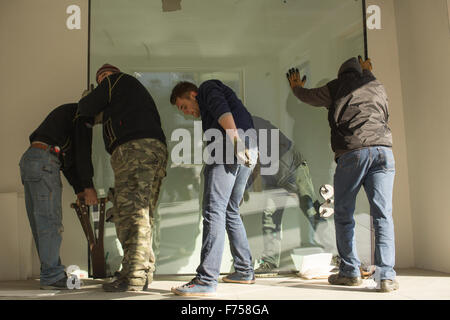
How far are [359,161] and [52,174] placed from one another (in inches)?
68.8

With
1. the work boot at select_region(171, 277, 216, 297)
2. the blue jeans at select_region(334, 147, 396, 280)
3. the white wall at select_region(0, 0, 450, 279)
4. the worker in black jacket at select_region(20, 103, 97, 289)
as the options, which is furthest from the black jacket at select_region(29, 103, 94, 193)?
the blue jeans at select_region(334, 147, 396, 280)

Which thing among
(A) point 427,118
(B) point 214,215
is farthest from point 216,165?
(A) point 427,118

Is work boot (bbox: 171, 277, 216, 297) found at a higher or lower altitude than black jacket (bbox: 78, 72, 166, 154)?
lower

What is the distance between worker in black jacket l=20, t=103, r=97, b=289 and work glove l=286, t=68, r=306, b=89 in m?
1.35

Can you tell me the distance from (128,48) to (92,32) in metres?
0.28

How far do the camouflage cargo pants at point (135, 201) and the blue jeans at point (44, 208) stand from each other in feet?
1.54

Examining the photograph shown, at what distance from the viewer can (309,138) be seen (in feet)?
10.2

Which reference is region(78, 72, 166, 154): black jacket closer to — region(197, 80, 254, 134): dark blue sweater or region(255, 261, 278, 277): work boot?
region(197, 80, 254, 134): dark blue sweater

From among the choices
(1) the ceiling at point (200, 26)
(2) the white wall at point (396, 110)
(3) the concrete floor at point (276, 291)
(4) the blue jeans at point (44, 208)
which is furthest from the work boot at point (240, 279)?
(1) the ceiling at point (200, 26)

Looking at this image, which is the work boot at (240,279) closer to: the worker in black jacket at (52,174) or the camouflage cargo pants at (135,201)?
the camouflage cargo pants at (135,201)

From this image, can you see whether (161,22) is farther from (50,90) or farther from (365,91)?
(365,91)

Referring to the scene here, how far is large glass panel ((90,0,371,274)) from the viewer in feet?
9.86

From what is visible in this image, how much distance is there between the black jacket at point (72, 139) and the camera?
2572mm
